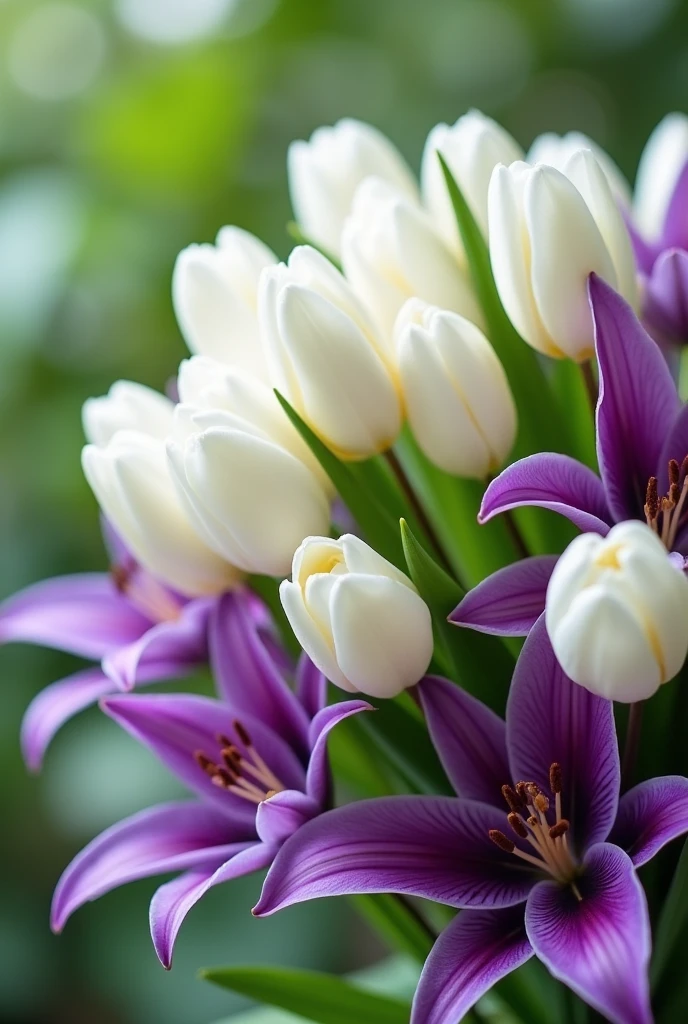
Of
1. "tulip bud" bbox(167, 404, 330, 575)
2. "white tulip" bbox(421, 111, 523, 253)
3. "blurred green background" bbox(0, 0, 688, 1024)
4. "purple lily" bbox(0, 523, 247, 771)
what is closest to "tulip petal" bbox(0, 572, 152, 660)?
"purple lily" bbox(0, 523, 247, 771)

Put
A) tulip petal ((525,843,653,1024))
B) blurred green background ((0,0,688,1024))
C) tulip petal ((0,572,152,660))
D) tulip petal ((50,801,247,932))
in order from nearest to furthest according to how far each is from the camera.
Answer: tulip petal ((525,843,653,1024)) < tulip petal ((50,801,247,932)) < tulip petal ((0,572,152,660)) < blurred green background ((0,0,688,1024))

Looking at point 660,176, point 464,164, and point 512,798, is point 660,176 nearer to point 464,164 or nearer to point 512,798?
point 464,164

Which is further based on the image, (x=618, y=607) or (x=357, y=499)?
(x=357, y=499)

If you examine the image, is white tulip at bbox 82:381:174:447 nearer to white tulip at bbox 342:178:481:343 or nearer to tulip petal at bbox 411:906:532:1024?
white tulip at bbox 342:178:481:343

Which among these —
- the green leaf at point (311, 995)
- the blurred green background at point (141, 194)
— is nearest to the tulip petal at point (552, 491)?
the green leaf at point (311, 995)

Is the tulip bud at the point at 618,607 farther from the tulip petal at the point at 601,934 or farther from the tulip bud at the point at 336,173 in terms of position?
the tulip bud at the point at 336,173

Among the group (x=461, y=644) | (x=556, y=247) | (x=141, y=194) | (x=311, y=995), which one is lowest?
(x=311, y=995)

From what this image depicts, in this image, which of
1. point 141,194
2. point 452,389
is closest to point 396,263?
point 452,389


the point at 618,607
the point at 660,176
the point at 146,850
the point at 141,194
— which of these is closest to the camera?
the point at 618,607
